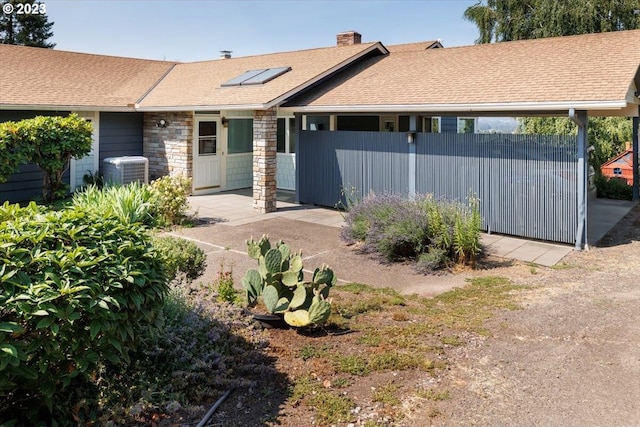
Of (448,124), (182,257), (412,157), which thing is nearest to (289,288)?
(182,257)

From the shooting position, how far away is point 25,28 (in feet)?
116

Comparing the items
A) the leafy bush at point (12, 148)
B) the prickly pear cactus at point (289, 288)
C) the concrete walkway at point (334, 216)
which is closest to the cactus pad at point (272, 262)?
the prickly pear cactus at point (289, 288)

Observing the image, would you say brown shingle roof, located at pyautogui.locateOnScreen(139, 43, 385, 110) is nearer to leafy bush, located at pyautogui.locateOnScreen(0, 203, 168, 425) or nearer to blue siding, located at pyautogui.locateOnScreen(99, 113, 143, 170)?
blue siding, located at pyautogui.locateOnScreen(99, 113, 143, 170)

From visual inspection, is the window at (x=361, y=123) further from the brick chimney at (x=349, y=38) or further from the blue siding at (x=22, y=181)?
the blue siding at (x=22, y=181)

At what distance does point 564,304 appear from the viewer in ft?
A: 21.5

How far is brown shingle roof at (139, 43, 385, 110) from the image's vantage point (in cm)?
1341

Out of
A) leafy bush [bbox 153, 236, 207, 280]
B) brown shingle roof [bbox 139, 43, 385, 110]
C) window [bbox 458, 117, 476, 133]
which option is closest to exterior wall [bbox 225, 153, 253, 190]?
brown shingle roof [bbox 139, 43, 385, 110]

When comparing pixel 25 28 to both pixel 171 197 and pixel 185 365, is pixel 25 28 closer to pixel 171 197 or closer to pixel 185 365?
pixel 171 197

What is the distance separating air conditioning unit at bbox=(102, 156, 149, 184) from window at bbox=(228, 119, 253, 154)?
116 inches

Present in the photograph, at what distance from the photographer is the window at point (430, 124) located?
17.8m

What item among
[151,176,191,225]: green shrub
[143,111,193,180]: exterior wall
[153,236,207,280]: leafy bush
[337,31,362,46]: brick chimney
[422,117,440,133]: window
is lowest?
[153,236,207,280]: leafy bush

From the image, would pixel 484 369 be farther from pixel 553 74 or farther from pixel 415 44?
pixel 415 44

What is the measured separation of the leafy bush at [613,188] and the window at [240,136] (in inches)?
442

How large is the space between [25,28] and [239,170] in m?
27.4
